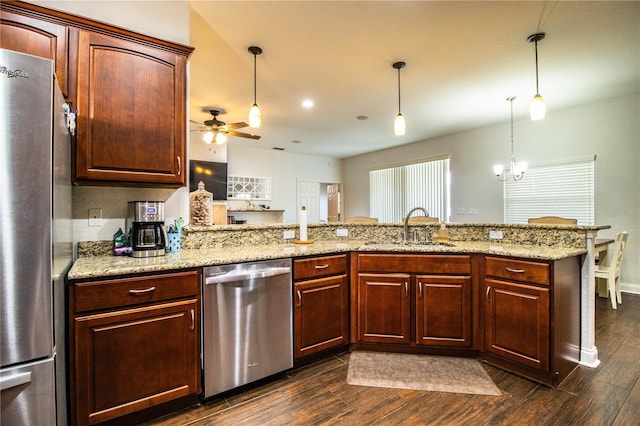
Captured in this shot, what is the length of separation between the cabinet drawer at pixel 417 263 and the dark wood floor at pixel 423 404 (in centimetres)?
77

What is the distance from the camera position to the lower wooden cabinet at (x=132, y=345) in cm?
143

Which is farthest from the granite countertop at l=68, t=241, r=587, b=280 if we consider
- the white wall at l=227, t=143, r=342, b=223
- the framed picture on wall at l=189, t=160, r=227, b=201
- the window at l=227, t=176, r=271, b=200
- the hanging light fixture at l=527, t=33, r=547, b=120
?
the white wall at l=227, t=143, r=342, b=223

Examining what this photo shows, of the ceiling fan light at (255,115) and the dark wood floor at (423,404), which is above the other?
the ceiling fan light at (255,115)

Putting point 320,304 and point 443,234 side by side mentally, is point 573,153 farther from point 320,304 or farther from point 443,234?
point 320,304

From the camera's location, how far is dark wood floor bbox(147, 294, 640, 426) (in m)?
1.66

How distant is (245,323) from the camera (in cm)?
188

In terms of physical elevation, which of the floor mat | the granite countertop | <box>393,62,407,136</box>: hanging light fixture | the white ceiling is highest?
the white ceiling

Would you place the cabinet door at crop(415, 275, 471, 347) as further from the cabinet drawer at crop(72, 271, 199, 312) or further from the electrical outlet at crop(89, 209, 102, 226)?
the electrical outlet at crop(89, 209, 102, 226)

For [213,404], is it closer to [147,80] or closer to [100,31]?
[147,80]

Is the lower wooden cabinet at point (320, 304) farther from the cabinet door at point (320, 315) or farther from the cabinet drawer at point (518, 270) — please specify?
the cabinet drawer at point (518, 270)

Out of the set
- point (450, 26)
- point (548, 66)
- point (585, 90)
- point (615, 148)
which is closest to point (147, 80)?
point (450, 26)

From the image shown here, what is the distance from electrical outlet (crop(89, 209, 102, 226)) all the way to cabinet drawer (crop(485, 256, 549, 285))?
112 inches

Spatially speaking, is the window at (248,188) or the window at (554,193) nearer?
the window at (554,193)

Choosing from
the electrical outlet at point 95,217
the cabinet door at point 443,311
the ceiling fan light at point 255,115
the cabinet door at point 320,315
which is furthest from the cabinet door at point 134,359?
the ceiling fan light at point 255,115
